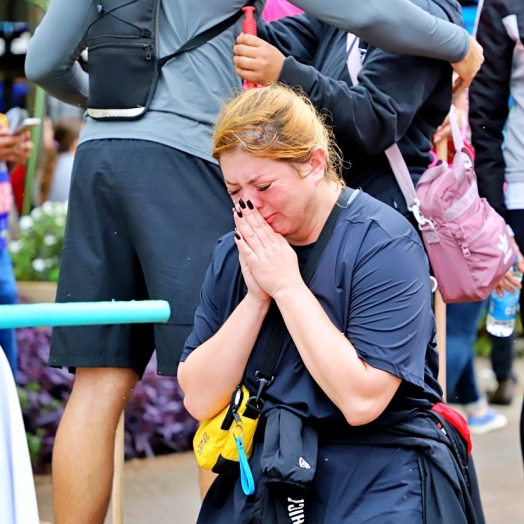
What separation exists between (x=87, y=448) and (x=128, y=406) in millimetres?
2037

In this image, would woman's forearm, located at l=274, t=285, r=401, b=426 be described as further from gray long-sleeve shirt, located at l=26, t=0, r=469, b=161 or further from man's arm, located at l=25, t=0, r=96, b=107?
man's arm, located at l=25, t=0, r=96, b=107

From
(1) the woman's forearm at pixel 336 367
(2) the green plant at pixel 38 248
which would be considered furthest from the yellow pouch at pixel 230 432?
(2) the green plant at pixel 38 248

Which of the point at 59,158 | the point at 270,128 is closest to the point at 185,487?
the point at 270,128

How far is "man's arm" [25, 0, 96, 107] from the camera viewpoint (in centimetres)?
280

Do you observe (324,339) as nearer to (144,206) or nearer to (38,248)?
(144,206)

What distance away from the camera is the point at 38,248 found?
563 centimetres

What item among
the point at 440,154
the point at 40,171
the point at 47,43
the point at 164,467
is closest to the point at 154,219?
the point at 47,43

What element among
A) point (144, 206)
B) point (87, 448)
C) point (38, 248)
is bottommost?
point (38, 248)

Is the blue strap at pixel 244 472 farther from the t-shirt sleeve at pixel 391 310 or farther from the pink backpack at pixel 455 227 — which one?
the pink backpack at pixel 455 227

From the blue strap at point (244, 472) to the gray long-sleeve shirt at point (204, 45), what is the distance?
0.88m

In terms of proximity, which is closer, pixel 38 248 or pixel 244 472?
pixel 244 472

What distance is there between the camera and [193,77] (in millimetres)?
2752

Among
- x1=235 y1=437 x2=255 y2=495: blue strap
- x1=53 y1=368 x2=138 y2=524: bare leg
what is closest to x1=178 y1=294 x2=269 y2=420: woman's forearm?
x1=235 y1=437 x2=255 y2=495: blue strap

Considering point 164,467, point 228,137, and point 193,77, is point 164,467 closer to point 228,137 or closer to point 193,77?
point 193,77
